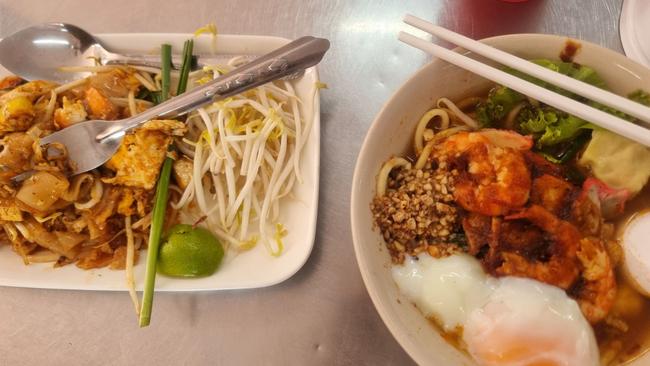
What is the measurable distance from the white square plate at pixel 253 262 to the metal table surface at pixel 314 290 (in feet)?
0.43

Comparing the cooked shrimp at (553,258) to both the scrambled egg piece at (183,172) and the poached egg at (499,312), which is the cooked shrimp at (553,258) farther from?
the scrambled egg piece at (183,172)

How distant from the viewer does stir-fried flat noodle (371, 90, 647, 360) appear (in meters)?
1.22

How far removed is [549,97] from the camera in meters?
1.13

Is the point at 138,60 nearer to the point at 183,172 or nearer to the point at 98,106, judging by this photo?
the point at 98,106

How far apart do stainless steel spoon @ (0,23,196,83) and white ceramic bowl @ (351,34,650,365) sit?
36.3 inches

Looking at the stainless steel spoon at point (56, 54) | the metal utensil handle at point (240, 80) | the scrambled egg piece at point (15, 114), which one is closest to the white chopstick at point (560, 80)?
the metal utensil handle at point (240, 80)

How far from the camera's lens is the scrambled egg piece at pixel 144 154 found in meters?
1.46

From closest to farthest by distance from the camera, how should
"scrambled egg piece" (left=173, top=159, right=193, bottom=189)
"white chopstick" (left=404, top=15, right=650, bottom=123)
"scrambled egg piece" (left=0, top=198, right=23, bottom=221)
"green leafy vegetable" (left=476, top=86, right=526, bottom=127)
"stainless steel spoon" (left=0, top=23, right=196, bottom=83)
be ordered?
"white chopstick" (left=404, top=15, right=650, bottom=123) < "green leafy vegetable" (left=476, top=86, right=526, bottom=127) < "scrambled egg piece" (left=0, top=198, right=23, bottom=221) < "scrambled egg piece" (left=173, top=159, right=193, bottom=189) < "stainless steel spoon" (left=0, top=23, right=196, bottom=83)

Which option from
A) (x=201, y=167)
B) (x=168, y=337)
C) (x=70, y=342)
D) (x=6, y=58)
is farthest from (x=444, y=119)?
(x=6, y=58)

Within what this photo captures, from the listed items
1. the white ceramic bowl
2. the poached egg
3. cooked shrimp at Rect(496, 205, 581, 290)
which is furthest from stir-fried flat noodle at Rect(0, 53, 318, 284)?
cooked shrimp at Rect(496, 205, 581, 290)

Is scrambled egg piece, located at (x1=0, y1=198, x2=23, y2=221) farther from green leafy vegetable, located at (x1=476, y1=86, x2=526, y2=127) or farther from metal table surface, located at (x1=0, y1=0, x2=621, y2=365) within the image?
green leafy vegetable, located at (x1=476, y1=86, x2=526, y2=127)

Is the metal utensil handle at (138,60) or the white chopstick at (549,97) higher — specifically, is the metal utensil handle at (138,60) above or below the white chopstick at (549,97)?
below

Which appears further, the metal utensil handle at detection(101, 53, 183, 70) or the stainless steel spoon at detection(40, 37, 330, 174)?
the metal utensil handle at detection(101, 53, 183, 70)

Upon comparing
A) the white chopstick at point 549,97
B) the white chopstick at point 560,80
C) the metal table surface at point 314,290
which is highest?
the white chopstick at point 560,80
